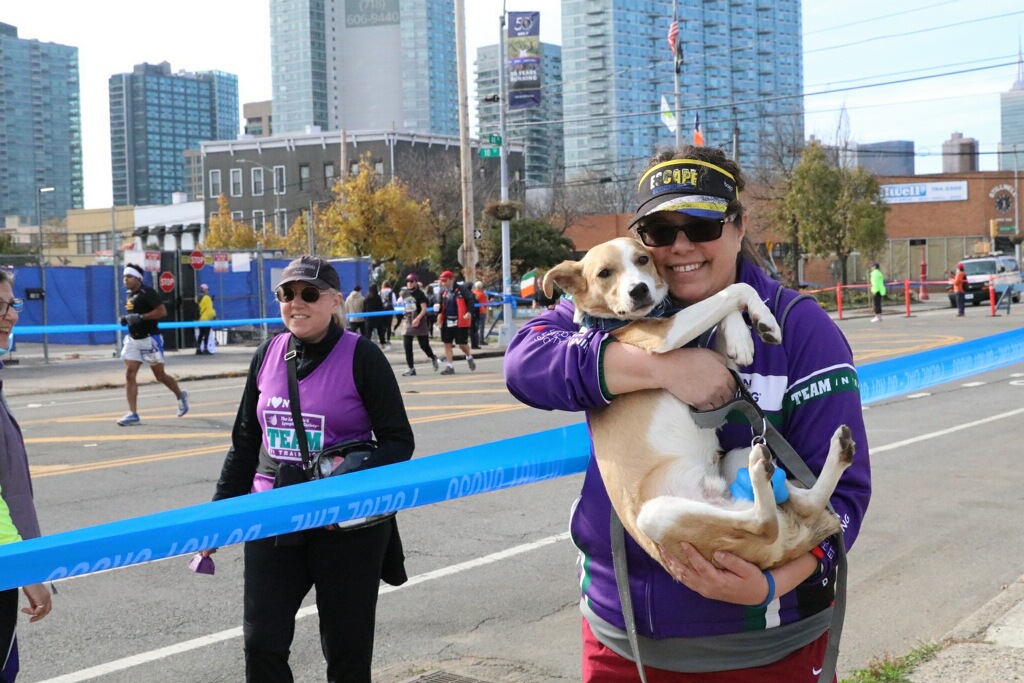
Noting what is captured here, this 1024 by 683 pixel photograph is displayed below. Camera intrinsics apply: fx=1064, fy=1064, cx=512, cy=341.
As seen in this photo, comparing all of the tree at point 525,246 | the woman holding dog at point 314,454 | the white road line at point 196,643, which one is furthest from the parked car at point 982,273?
the woman holding dog at point 314,454

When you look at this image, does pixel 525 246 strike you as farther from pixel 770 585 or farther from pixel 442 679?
pixel 770 585

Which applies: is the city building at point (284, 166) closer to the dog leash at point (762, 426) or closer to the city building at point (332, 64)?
the dog leash at point (762, 426)

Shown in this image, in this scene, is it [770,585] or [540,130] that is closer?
[770,585]

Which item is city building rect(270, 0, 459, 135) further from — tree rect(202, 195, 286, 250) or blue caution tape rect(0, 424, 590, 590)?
blue caution tape rect(0, 424, 590, 590)

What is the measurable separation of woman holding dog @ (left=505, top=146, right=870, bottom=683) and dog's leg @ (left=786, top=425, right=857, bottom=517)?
91 millimetres

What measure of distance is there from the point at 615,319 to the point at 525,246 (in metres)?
43.7

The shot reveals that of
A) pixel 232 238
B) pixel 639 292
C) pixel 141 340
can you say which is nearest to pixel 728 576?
pixel 639 292

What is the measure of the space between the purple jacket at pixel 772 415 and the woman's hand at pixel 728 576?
12 cm

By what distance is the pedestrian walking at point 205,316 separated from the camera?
28.0m

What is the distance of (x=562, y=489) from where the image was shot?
350 inches

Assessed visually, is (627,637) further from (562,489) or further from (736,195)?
(562,489)

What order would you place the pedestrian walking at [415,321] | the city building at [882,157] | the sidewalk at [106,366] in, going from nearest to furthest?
1. the pedestrian walking at [415,321]
2. the sidewalk at [106,366]
3. the city building at [882,157]

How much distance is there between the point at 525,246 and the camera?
45.9m

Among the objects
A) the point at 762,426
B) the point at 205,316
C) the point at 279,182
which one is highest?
the point at 279,182
